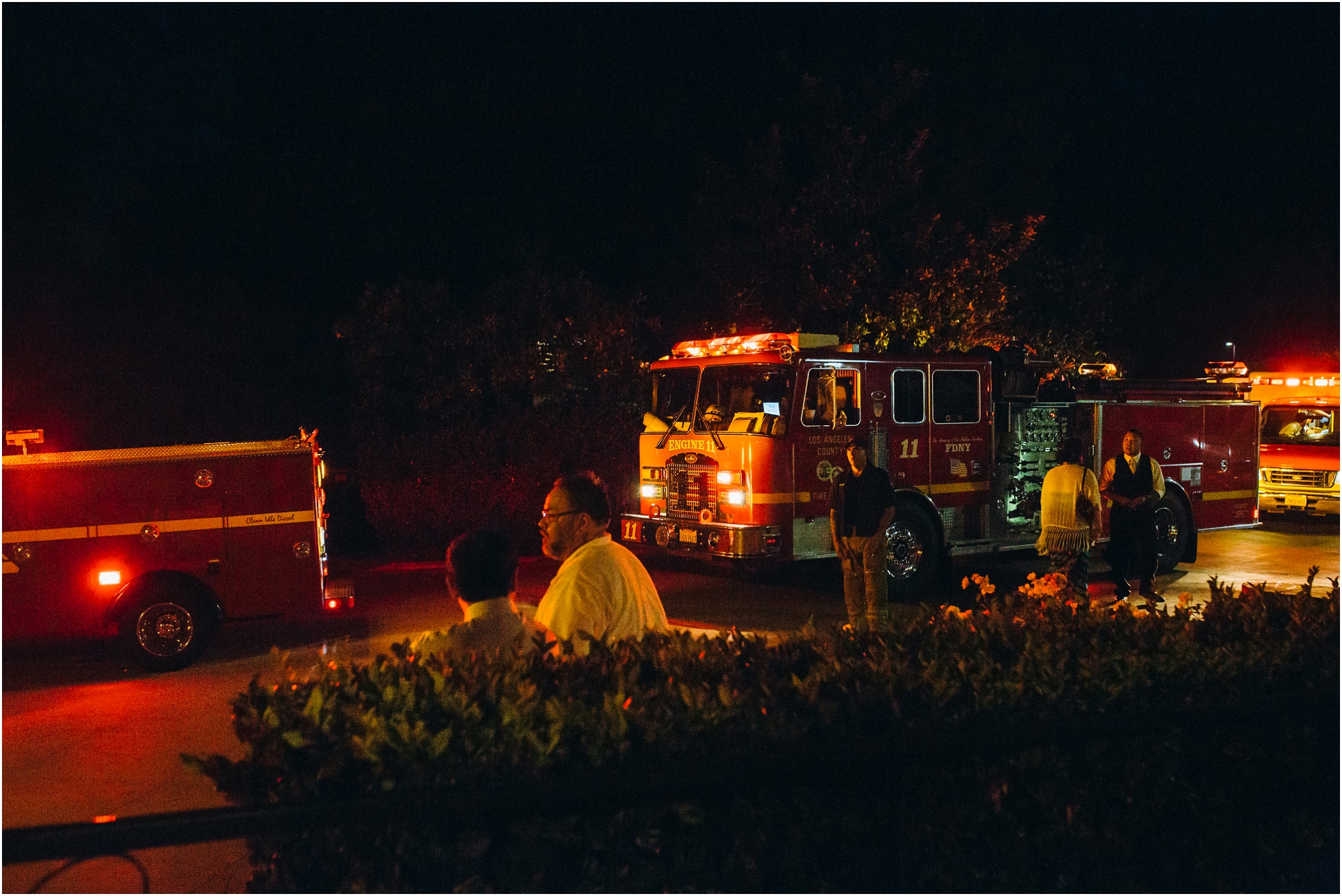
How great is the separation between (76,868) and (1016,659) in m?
3.90

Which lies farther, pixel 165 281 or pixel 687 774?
pixel 165 281

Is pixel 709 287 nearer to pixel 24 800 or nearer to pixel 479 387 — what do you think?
pixel 479 387

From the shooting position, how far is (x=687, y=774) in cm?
315

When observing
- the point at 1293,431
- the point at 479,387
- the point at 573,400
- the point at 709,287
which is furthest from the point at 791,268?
the point at 1293,431

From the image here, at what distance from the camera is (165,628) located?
28.4 feet

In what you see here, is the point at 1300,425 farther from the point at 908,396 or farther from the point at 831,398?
the point at 831,398

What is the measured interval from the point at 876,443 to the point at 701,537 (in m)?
2.04

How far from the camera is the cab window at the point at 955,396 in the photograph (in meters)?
11.9

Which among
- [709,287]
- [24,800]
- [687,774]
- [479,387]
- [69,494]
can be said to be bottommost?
[24,800]

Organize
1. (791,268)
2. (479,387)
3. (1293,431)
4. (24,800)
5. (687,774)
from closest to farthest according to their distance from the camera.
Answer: (687,774) < (24,800) < (479,387) < (791,268) < (1293,431)

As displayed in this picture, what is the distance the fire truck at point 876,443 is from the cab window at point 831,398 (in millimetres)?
13

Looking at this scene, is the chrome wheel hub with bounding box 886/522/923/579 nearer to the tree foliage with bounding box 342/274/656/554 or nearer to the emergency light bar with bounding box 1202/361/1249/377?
the tree foliage with bounding box 342/274/656/554

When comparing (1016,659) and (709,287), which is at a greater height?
(709,287)

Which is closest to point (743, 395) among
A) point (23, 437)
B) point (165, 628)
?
point (165, 628)
